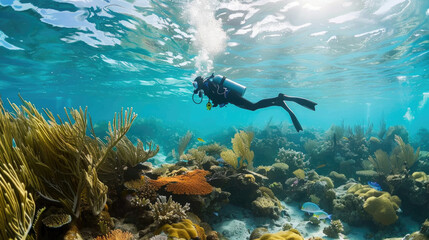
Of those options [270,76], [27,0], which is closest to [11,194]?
[27,0]

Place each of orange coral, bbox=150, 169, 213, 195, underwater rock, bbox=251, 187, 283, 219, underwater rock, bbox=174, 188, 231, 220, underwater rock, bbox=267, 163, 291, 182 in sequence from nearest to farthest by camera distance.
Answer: orange coral, bbox=150, 169, 213, 195, underwater rock, bbox=174, 188, 231, 220, underwater rock, bbox=251, 187, 283, 219, underwater rock, bbox=267, 163, 291, 182

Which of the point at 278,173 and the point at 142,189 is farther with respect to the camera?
the point at 278,173

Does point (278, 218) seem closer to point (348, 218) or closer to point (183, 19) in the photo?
point (348, 218)

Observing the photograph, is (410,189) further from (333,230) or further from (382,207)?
(333,230)

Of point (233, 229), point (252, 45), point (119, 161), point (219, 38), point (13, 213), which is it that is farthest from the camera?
point (252, 45)

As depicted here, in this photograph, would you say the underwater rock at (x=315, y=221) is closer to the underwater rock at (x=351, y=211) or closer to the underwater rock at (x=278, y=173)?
the underwater rock at (x=351, y=211)

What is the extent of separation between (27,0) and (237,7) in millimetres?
10063

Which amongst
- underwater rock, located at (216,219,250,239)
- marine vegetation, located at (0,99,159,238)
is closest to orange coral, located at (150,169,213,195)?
marine vegetation, located at (0,99,159,238)

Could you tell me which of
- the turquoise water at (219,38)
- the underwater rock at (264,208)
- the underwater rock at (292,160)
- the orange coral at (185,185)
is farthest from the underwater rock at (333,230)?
the turquoise water at (219,38)

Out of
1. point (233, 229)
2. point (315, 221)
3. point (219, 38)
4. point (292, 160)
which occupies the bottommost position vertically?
point (233, 229)

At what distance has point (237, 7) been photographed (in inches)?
412

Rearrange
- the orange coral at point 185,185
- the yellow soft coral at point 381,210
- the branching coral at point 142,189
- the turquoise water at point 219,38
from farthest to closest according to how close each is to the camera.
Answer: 1. the turquoise water at point 219,38
2. the yellow soft coral at point 381,210
3. the orange coral at point 185,185
4. the branching coral at point 142,189

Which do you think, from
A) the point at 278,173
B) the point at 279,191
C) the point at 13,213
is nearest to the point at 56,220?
the point at 13,213

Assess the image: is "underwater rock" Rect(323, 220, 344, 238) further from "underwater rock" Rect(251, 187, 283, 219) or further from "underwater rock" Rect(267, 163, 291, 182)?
"underwater rock" Rect(267, 163, 291, 182)
